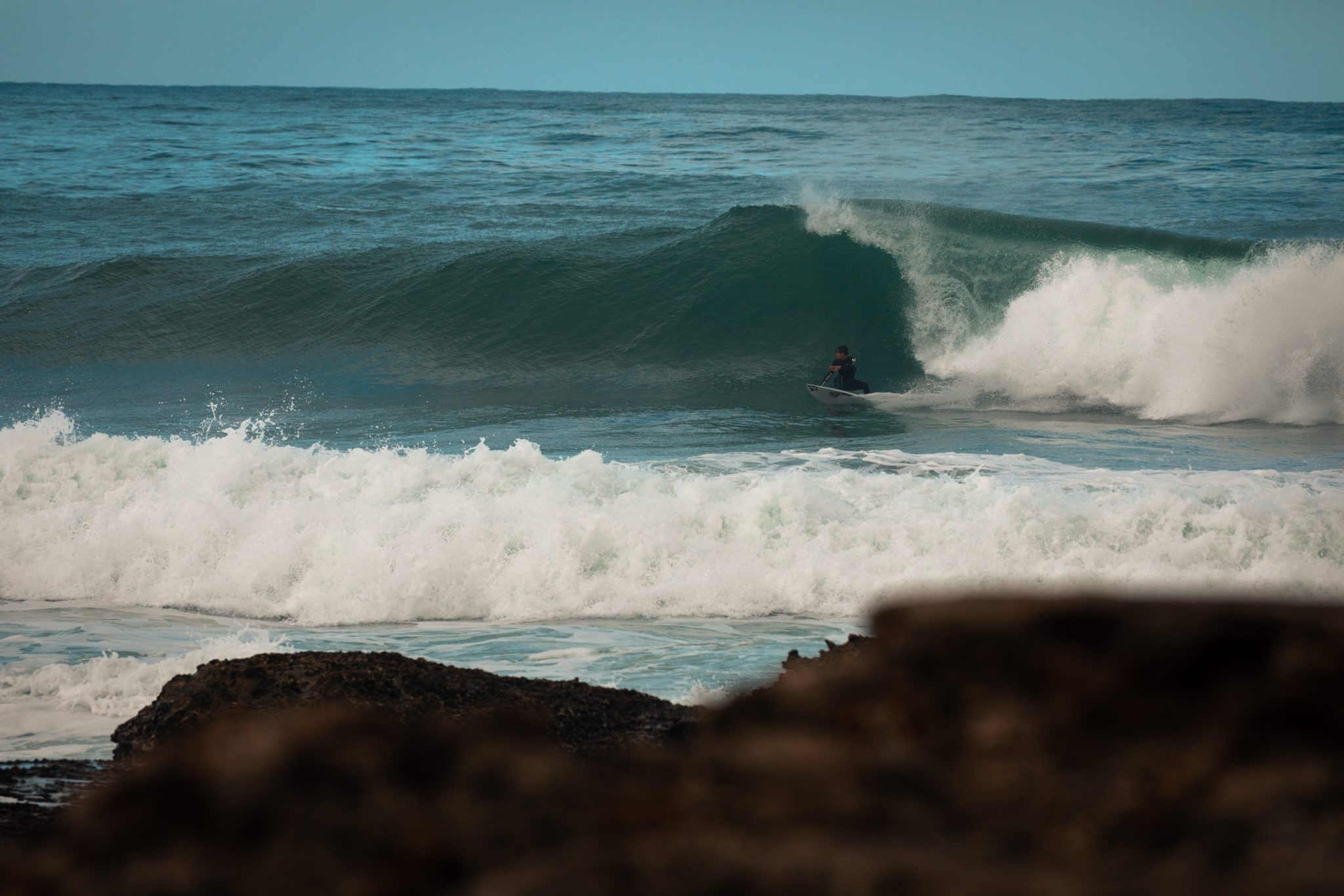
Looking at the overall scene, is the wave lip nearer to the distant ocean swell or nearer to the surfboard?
the distant ocean swell

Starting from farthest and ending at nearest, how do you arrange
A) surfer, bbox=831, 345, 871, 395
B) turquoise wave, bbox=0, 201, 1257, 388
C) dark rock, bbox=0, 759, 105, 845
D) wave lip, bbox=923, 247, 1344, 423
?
turquoise wave, bbox=0, 201, 1257, 388 → surfer, bbox=831, 345, 871, 395 → wave lip, bbox=923, 247, 1344, 423 → dark rock, bbox=0, 759, 105, 845

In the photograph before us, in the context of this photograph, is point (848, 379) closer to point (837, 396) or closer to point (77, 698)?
point (837, 396)

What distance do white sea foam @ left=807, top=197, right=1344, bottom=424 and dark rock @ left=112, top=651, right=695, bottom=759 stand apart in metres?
13.5

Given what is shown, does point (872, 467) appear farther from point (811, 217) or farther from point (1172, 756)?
point (811, 217)

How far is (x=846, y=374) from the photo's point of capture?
17.6 metres

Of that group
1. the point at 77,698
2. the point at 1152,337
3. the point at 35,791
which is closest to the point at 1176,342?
the point at 1152,337

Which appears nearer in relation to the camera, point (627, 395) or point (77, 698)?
point (77, 698)

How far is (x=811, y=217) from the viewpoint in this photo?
24.8 m

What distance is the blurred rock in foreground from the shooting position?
3.50ft

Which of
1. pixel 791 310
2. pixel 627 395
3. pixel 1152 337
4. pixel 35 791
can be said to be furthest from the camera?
pixel 791 310

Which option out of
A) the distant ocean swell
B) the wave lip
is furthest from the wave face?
the distant ocean swell

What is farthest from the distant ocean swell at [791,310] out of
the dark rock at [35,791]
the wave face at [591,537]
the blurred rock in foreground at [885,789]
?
the blurred rock in foreground at [885,789]

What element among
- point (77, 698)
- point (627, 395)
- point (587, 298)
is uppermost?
point (587, 298)

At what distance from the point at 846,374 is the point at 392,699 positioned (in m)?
13.4
